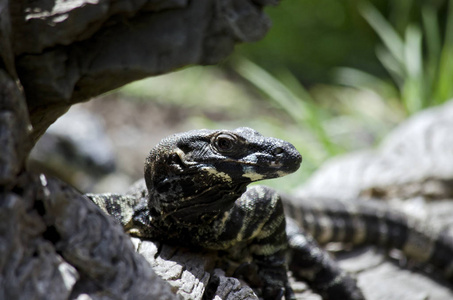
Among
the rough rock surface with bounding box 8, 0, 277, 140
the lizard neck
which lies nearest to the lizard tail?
the lizard neck

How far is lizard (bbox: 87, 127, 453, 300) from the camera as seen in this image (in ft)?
11.4

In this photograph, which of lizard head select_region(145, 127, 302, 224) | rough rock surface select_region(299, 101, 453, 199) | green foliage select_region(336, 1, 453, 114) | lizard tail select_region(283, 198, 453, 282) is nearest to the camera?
lizard head select_region(145, 127, 302, 224)

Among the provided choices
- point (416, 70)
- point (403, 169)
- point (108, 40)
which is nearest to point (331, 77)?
point (416, 70)

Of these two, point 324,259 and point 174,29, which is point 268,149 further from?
point 324,259

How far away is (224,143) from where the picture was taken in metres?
3.51

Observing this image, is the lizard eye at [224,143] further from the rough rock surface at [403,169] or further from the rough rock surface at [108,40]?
the rough rock surface at [403,169]

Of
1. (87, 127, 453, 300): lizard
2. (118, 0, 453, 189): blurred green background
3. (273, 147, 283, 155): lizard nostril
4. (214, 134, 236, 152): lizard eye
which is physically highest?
(273, 147, 283, 155): lizard nostril

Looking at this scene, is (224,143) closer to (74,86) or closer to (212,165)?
(212,165)

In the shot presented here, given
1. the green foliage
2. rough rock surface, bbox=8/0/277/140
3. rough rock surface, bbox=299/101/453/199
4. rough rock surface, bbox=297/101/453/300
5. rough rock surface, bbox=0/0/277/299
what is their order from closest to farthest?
rough rock surface, bbox=0/0/277/299, rough rock surface, bbox=8/0/277/140, rough rock surface, bbox=297/101/453/300, rough rock surface, bbox=299/101/453/199, the green foliage

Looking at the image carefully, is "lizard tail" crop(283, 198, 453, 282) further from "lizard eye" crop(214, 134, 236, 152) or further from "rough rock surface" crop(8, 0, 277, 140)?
"rough rock surface" crop(8, 0, 277, 140)

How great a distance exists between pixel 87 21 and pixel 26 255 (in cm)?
126

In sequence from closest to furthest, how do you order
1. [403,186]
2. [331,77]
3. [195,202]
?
[195,202] → [403,186] → [331,77]

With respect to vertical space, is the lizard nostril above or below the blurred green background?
above

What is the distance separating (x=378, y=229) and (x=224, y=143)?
11.2 ft
